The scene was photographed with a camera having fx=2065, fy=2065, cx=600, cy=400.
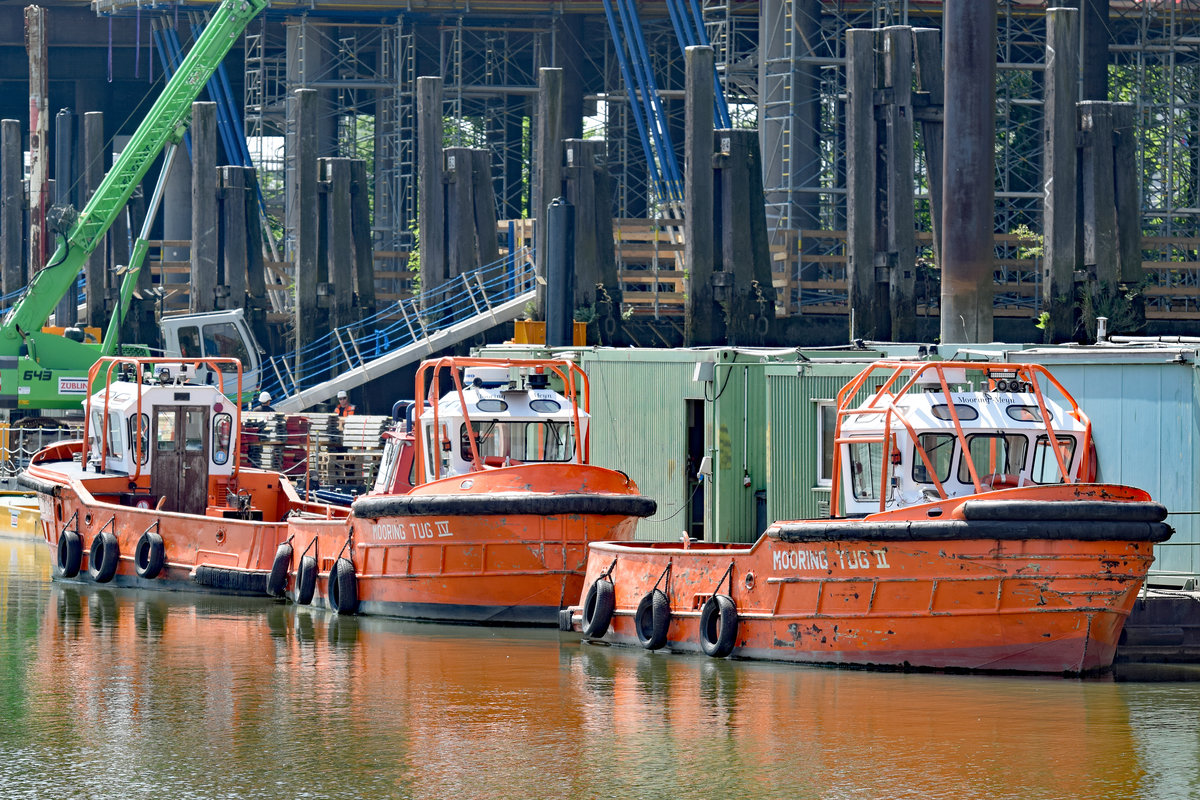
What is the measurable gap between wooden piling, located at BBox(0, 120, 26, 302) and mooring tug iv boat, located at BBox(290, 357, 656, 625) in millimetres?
28133

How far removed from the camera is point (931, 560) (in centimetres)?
1630

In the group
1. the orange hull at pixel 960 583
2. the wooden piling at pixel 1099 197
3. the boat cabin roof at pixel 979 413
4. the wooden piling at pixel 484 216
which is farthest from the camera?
the wooden piling at pixel 484 216

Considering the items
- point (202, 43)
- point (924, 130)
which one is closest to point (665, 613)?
point (924, 130)

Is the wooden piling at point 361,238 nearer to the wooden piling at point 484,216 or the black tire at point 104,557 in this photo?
the wooden piling at point 484,216

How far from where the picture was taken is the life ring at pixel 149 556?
24625 mm

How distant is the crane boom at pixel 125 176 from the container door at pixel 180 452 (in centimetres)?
1516

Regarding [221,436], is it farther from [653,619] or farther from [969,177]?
[969,177]

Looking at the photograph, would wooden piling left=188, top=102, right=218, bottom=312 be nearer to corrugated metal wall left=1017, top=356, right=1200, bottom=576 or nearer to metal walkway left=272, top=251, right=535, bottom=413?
metal walkway left=272, top=251, right=535, bottom=413

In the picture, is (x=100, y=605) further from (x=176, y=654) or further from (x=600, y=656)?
(x=600, y=656)

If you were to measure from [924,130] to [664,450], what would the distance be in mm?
9629

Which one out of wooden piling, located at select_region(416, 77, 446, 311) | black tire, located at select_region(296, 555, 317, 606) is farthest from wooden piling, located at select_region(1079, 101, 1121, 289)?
black tire, located at select_region(296, 555, 317, 606)

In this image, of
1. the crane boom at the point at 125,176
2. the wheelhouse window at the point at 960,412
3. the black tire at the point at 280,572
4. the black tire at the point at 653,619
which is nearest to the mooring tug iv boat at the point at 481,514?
the black tire at the point at 280,572

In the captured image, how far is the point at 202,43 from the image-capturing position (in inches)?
1886

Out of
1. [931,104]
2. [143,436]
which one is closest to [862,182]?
[931,104]
